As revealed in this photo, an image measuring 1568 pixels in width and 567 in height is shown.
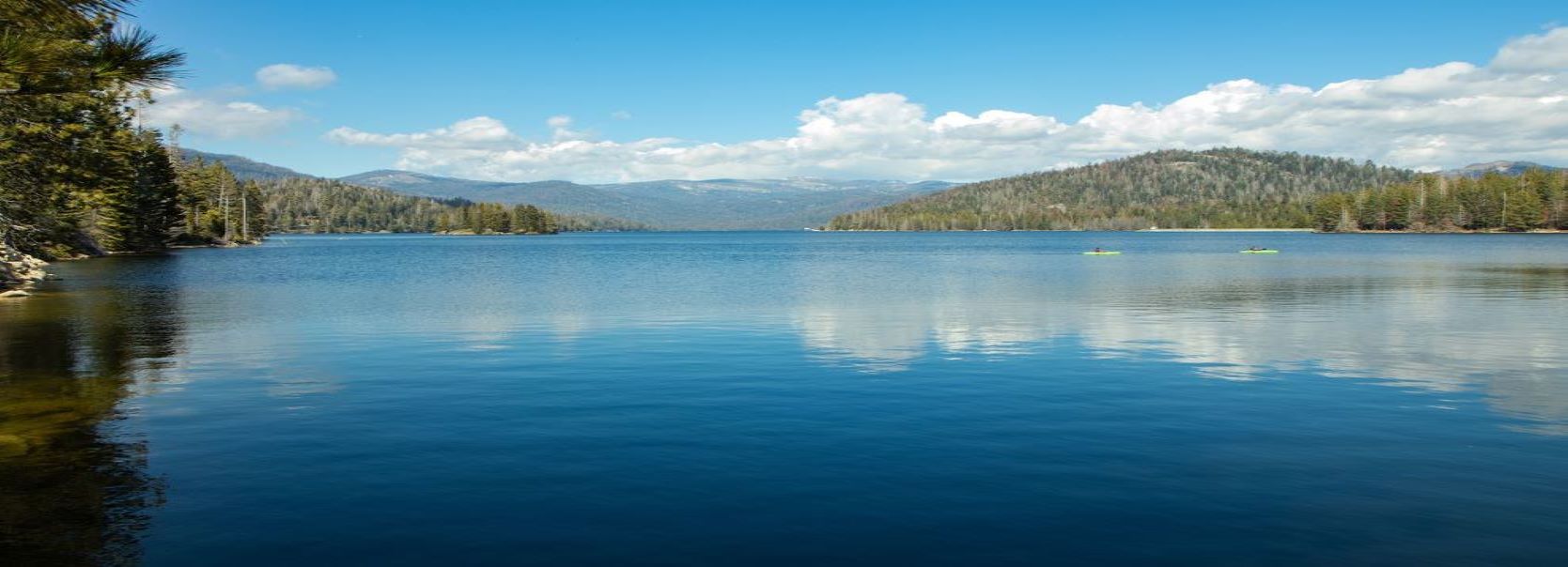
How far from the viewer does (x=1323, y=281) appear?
59.5 meters

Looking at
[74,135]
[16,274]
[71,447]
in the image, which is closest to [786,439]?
[71,447]

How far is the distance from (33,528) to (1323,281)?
62.9 metres

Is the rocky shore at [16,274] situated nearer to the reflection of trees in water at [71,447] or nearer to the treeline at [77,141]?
the treeline at [77,141]

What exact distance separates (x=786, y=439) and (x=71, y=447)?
10.9 metres

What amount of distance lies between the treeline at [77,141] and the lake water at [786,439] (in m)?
5.15

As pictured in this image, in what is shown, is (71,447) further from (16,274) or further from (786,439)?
(16,274)

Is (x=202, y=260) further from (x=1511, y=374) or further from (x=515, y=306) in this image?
(x=1511, y=374)

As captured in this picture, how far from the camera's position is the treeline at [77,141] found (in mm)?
11711

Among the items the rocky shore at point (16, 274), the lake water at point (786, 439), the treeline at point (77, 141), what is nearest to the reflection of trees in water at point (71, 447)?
the lake water at point (786, 439)

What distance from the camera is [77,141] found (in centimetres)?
4806

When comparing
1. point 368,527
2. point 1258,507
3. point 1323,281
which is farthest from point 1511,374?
point 1323,281

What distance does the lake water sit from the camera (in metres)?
11.1

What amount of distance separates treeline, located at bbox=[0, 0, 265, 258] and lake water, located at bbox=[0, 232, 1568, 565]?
16.9 feet

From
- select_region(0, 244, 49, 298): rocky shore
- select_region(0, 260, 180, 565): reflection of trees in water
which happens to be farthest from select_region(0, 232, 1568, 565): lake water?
select_region(0, 244, 49, 298): rocky shore
